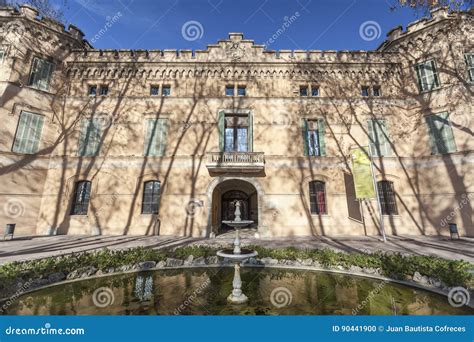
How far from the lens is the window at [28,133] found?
1316cm

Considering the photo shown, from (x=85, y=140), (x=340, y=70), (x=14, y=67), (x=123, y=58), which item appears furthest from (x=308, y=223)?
(x=14, y=67)

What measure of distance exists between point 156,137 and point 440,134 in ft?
61.1

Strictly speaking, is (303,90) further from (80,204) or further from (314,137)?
(80,204)

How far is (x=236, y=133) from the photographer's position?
48.2 feet

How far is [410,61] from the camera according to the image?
49.1 feet

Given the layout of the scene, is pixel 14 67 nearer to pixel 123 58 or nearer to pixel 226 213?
pixel 123 58

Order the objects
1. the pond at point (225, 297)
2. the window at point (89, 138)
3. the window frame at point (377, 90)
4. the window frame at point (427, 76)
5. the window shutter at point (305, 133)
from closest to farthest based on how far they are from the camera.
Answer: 1. the pond at point (225, 297)
2. the window frame at point (427, 76)
3. the window at point (89, 138)
4. the window shutter at point (305, 133)
5. the window frame at point (377, 90)

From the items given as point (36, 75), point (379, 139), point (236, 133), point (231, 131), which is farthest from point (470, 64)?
point (36, 75)

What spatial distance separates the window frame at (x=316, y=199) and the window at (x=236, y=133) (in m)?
5.04

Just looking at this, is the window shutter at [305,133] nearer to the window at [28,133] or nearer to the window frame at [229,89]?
the window frame at [229,89]

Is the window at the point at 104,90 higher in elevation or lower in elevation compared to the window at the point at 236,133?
higher

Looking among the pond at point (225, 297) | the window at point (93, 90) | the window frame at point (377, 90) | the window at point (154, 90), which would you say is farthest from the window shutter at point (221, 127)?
the window frame at point (377, 90)

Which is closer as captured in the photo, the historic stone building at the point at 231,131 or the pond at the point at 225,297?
the pond at the point at 225,297

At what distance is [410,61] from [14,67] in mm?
26700
